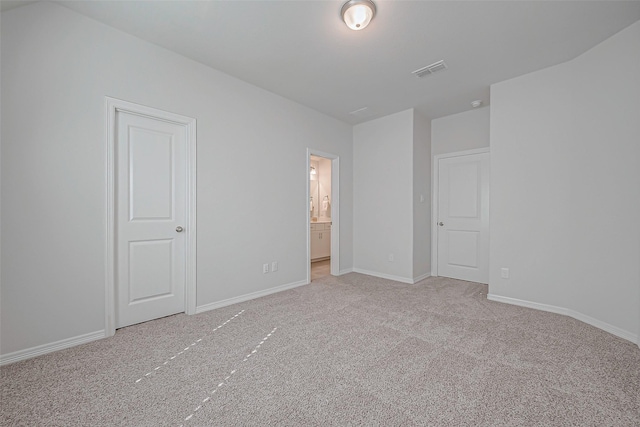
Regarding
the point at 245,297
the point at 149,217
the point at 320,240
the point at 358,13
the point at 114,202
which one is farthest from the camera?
the point at 320,240

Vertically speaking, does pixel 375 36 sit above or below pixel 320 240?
above

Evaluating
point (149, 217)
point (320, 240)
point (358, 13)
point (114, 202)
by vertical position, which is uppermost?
point (358, 13)

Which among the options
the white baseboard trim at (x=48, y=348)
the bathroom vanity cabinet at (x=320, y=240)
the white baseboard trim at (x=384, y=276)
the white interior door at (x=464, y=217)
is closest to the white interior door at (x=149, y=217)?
the white baseboard trim at (x=48, y=348)

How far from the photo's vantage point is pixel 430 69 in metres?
3.04

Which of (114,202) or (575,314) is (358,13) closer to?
(114,202)

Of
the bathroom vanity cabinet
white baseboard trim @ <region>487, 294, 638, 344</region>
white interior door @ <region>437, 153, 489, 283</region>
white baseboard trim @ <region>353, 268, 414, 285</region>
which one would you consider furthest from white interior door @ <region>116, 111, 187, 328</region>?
white interior door @ <region>437, 153, 489, 283</region>

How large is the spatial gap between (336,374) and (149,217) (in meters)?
2.27

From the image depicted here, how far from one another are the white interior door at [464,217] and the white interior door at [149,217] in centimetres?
396

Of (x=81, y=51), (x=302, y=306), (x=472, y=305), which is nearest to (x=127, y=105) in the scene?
(x=81, y=51)

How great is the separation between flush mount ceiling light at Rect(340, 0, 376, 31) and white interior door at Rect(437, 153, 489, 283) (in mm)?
3013

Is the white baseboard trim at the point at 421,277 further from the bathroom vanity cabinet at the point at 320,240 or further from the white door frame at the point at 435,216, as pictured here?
the bathroom vanity cabinet at the point at 320,240

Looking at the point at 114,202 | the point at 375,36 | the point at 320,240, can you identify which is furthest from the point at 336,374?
the point at 320,240

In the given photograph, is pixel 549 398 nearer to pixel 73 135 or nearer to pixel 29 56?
pixel 73 135

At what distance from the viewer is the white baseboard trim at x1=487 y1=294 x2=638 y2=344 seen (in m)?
2.36
